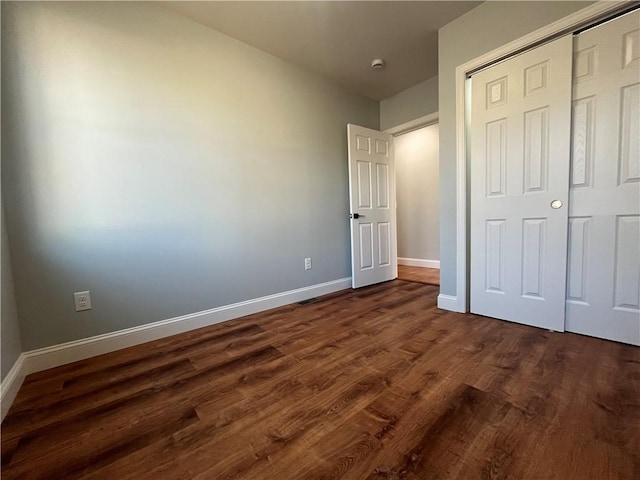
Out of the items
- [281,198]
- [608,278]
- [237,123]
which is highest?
[237,123]

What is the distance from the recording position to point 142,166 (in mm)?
1869

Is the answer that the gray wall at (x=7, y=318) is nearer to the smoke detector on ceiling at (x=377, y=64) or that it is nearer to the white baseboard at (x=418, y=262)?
the smoke detector on ceiling at (x=377, y=64)

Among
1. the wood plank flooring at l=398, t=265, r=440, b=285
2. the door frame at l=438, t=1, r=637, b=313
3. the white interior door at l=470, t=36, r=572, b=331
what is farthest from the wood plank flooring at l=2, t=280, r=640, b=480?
the wood plank flooring at l=398, t=265, r=440, b=285

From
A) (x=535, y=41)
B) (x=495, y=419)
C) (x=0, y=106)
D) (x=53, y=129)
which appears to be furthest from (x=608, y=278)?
(x=0, y=106)

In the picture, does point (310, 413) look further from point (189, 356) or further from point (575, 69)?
point (575, 69)

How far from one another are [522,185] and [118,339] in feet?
10.0

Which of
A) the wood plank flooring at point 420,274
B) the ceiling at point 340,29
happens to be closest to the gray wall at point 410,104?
the ceiling at point 340,29

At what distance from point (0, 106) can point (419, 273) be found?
14.2 ft

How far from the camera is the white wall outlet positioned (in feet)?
5.49

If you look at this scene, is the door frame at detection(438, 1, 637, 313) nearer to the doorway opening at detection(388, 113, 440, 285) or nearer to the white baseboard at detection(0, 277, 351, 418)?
the white baseboard at detection(0, 277, 351, 418)

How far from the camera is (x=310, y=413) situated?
1129 millimetres

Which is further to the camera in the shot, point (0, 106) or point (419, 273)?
point (419, 273)

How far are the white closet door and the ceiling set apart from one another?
942mm

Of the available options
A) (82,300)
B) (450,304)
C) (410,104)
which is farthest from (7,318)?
(410,104)
